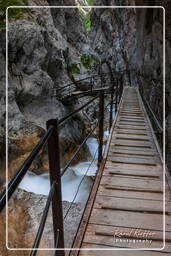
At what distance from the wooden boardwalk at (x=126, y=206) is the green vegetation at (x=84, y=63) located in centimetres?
1377

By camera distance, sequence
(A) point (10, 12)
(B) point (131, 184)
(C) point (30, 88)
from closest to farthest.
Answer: (B) point (131, 184) < (C) point (30, 88) < (A) point (10, 12)

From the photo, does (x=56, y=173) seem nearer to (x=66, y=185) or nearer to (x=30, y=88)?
(x=66, y=185)

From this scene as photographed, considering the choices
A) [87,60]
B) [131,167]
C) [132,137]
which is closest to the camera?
[131,167]

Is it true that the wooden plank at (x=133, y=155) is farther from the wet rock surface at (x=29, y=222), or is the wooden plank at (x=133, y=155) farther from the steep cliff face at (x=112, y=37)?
the steep cliff face at (x=112, y=37)

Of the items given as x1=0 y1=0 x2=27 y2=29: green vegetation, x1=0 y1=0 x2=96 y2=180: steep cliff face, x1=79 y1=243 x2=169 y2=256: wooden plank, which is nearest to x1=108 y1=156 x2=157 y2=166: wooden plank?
x1=79 y1=243 x2=169 y2=256: wooden plank

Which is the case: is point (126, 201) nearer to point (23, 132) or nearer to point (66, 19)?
point (23, 132)

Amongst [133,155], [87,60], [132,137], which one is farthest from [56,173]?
[87,60]

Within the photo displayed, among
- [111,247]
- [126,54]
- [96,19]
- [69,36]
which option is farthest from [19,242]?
[96,19]

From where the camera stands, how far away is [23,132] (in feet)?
32.9

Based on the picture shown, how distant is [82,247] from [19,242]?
4.08 meters

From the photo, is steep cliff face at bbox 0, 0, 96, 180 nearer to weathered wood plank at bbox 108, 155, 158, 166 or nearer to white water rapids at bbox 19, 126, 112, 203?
white water rapids at bbox 19, 126, 112, 203

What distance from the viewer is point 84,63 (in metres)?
19.5

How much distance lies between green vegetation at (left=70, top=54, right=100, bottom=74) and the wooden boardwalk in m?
13.8

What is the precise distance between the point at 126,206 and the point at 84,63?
17.6 m
